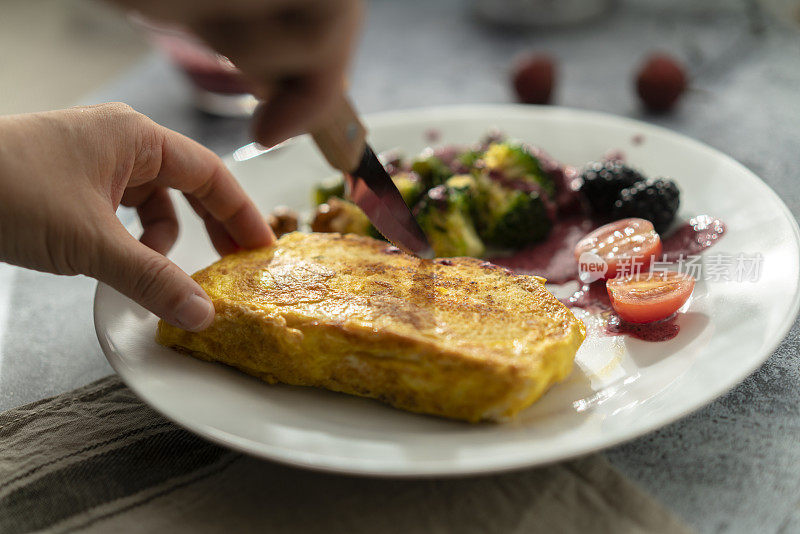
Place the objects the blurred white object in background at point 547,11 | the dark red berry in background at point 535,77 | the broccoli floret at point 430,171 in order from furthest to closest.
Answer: the blurred white object in background at point 547,11 → the dark red berry in background at point 535,77 → the broccoli floret at point 430,171

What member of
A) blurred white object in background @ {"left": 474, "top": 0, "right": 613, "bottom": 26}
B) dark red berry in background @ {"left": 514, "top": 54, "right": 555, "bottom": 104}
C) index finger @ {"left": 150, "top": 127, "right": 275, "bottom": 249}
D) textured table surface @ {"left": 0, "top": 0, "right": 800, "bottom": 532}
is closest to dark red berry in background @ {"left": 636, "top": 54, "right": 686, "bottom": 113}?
textured table surface @ {"left": 0, "top": 0, "right": 800, "bottom": 532}

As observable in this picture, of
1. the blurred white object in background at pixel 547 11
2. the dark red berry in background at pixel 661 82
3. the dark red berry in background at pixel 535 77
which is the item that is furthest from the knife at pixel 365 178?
the blurred white object in background at pixel 547 11

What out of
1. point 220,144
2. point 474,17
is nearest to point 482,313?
point 220,144

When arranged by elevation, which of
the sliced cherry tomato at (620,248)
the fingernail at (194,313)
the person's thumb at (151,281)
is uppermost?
the person's thumb at (151,281)

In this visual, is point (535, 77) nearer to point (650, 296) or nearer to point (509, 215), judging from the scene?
point (509, 215)

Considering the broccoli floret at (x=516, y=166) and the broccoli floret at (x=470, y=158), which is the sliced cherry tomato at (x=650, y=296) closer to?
the broccoli floret at (x=516, y=166)

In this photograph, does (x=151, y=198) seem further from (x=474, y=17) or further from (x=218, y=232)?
(x=474, y=17)
